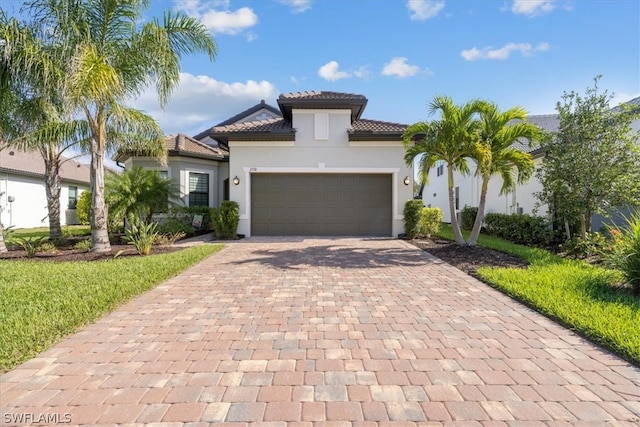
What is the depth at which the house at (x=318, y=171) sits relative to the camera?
41.8 feet

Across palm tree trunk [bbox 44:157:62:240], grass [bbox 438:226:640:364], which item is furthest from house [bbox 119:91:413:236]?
grass [bbox 438:226:640:364]

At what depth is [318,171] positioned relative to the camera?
13.0m

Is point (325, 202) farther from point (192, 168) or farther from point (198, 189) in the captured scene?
point (192, 168)

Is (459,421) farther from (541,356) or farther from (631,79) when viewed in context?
(631,79)

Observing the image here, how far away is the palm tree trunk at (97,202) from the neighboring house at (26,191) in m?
11.1

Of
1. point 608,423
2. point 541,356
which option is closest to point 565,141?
point 541,356

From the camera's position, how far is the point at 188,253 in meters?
8.83

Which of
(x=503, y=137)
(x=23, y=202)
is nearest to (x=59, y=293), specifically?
(x=503, y=137)

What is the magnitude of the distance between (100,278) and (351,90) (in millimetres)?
11320

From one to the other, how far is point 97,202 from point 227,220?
4128 mm

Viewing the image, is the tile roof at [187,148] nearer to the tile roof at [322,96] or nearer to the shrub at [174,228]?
the shrub at [174,228]

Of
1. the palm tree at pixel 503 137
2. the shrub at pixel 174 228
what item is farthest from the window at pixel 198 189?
the palm tree at pixel 503 137

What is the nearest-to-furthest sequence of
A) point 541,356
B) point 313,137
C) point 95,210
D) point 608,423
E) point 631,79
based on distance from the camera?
point 608,423, point 541,356, point 95,210, point 631,79, point 313,137

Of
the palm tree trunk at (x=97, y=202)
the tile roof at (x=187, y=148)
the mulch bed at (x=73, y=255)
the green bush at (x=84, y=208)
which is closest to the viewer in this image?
the mulch bed at (x=73, y=255)
